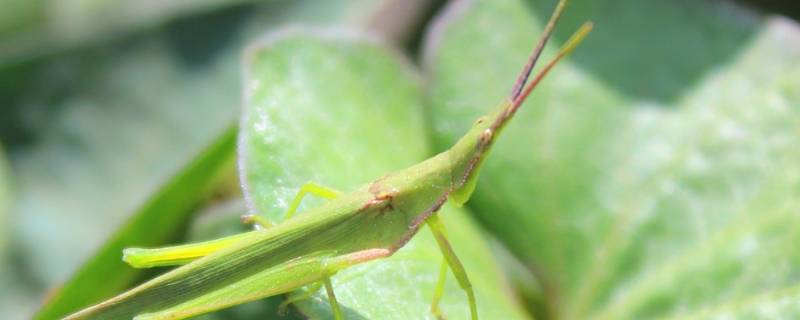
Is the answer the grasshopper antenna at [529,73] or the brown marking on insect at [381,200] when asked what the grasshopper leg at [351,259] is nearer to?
the brown marking on insect at [381,200]

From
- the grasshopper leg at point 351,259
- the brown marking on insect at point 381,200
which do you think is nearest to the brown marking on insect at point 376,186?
the brown marking on insect at point 381,200

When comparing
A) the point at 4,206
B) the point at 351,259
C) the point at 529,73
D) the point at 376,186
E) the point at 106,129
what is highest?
the point at 106,129

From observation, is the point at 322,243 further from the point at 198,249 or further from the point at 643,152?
the point at 643,152

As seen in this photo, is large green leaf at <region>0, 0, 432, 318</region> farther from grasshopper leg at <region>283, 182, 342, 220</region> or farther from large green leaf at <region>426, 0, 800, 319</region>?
grasshopper leg at <region>283, 182, 342, 220</region>

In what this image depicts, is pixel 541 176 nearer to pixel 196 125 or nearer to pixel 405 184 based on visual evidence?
pixel 405 184

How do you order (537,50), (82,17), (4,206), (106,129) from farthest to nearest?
(82,17) → (106,129) → (4,206) → (537,50)

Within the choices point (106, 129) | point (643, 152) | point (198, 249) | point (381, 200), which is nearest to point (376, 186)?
point (381, 200)

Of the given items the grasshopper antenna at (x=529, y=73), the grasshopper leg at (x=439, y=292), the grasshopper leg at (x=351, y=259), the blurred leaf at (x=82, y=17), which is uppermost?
the blurred leaf at (x=82, y=17)
